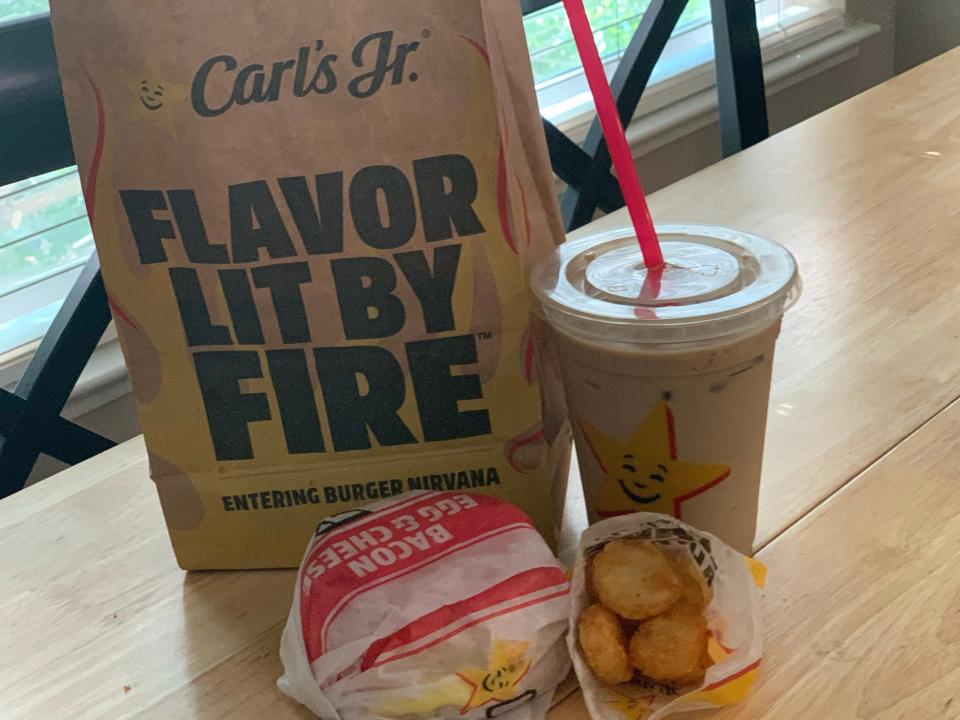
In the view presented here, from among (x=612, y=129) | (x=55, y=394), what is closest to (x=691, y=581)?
(x=612, y=129)

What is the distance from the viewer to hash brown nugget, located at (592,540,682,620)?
0.51m

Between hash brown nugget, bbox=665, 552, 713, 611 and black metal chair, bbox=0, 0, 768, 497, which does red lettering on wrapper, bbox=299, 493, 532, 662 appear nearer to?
hash brown nugget, bbox=665, 552, 713, 611

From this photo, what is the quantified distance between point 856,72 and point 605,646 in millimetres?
2112

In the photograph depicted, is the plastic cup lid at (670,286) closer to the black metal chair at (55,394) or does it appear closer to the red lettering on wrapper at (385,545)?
the red lettering on wrapper at (385,545)

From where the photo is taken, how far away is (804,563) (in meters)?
0.61

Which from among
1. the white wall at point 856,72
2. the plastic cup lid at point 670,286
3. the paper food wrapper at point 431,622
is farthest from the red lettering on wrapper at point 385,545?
the white wall at point 856,72

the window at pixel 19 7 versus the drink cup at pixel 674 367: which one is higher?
the window at pixel 19 7

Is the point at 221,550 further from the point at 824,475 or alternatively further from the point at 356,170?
the point at 824,475

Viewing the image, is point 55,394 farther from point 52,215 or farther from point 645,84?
point 645,84

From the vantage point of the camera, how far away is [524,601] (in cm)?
52

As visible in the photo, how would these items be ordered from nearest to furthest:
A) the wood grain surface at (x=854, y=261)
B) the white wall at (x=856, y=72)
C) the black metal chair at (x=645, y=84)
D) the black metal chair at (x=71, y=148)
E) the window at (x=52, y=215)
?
the wood grain surface at (x=854, y=261) < the black metal chair at (x=71, y=148) < the window at (x=52, y=215) < the black metal chair at (x=645, y=84) < the white wall at (x=856, y=72)

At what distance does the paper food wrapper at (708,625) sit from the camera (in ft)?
1.69

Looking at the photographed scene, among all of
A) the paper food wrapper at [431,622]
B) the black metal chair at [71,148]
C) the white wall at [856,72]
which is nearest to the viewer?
the paper food wrapper at [431,622]

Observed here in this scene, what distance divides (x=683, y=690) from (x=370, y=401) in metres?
0.24
